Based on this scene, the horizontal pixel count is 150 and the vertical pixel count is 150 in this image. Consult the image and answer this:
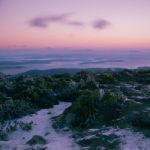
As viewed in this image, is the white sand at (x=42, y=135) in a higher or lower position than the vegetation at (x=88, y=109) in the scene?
lower

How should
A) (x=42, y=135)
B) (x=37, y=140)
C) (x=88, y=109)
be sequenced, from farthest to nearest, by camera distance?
(x=88, y=109) → (x=42, y=135) → (x=37, y=140)

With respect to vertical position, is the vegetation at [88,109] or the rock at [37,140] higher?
the vegetation at [88,109]

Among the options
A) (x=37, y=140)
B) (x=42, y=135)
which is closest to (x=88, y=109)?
(x=42, y=135)

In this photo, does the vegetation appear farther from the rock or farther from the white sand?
the white sand

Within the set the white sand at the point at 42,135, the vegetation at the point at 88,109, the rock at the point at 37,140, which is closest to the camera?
the white sand at the point at 42,135

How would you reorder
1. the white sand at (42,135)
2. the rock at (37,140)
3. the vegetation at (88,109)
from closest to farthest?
the white sand at (42,135) → the rock at (37,140) → the vegetation at (88,109)

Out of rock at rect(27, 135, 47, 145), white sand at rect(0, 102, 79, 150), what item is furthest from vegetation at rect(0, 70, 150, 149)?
white sand at rect(0, 102, 79, 150)

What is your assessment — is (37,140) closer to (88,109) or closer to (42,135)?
(42,135)

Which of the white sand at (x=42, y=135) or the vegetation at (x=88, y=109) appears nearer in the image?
the white sand at (x=42, y=135)

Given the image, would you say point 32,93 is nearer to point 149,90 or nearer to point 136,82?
point 149,90

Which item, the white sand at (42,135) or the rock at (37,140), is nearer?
the white sand at (42,135)

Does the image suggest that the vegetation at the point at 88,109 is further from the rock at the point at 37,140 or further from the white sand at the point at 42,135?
the white sand at the point at 42,135

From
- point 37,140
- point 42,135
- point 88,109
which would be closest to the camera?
point 37,140

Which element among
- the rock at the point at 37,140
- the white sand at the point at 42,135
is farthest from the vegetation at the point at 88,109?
the white sand at the point at 42,135
